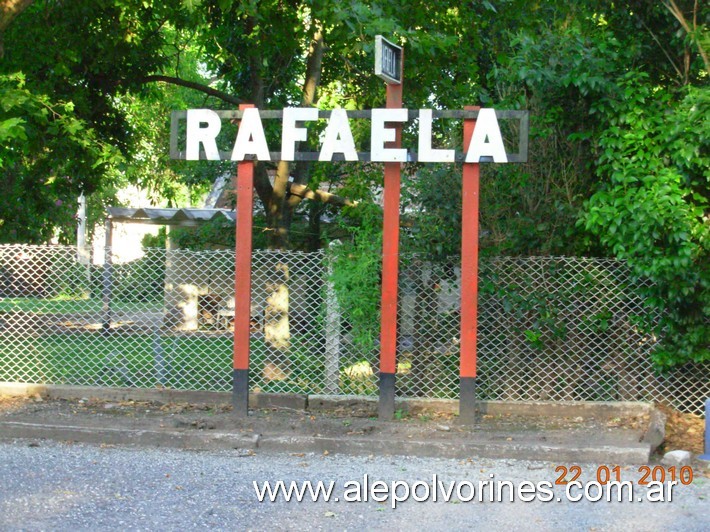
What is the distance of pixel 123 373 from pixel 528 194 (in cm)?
473

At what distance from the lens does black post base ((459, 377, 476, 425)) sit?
776cm

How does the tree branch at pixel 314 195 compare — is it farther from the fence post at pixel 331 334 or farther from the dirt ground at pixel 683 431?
the dirt ground at pixel 683 431

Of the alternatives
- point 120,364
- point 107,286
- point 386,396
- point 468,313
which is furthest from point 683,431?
point 120,364

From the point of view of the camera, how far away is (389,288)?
7941 mm

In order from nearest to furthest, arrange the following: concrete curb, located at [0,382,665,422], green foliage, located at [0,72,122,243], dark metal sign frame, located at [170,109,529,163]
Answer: dark metal sign frame, located at [170,109,529,163] → concrete curb, located at [0,382,665,422] → green foliage, located at [0,72,122,243]

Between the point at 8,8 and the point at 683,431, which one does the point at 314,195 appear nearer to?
the point at 8,8

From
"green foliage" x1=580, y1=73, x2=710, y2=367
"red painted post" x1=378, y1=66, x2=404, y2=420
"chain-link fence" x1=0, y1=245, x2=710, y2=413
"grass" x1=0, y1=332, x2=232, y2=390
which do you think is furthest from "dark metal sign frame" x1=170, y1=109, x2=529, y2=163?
"grass" x1=0, y1=332, x2=232, y2=390

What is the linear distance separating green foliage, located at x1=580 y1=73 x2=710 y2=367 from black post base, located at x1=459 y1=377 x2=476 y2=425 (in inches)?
70.6

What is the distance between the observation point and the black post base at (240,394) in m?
8.08

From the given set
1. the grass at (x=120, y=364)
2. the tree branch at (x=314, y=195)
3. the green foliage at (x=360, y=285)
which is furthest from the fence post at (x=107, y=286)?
the tree branch at (x=314, y=195)

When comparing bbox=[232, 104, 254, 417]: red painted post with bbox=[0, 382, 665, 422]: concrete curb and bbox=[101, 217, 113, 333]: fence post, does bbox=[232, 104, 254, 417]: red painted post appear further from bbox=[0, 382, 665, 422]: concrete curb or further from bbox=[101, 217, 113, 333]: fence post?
bbox=[101, 217, 113, 333]: fence post

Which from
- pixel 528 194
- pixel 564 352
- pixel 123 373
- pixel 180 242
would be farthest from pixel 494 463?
pixel 180 242

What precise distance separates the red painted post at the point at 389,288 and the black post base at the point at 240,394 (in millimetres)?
1274

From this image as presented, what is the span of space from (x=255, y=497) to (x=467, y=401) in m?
2.58
